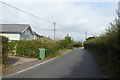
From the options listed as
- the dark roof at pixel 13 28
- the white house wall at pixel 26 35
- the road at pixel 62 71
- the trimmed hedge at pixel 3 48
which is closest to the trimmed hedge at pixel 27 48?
the road at pixel 62 71

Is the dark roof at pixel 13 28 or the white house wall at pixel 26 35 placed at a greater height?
the dark roof at pixel 13 28

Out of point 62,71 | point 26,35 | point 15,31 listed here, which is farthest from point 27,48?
point 26,35

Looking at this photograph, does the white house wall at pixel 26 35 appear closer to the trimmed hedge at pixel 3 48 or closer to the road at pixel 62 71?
the road at pixel 62 71

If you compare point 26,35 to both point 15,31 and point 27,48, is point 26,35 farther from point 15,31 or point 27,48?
point 27,48

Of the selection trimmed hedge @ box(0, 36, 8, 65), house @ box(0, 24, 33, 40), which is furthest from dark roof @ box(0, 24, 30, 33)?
trimmed hedge @ box(0, 36, 8, 65)

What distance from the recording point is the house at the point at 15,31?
2246 inches

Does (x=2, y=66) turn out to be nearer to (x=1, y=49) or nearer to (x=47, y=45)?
(x=1, y=49)

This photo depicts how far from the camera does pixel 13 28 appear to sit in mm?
59531

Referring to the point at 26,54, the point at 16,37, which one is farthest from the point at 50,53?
the point at 16,37

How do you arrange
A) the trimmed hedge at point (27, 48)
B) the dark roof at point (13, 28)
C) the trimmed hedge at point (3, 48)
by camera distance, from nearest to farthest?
the trimmed hedge at point (3, 48)
the trimmed hedge at point (27, 48)
the dark roof at point (13, 28)

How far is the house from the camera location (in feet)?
187

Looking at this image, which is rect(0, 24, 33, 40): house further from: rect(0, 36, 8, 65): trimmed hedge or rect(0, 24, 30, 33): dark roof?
rect(0, 36, 8, 65): trimmed hedge

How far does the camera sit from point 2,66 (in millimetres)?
18391

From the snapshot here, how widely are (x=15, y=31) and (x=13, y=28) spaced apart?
104 inches
